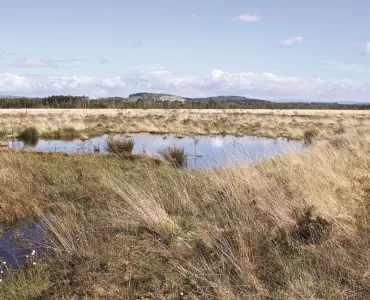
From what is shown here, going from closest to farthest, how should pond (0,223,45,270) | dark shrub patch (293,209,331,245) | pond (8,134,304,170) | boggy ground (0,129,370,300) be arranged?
boggy ground (0,129,370,300) → dark shrub patch (293,209,331,245) → pond (0,223,45,270) → pond (8,134,304,170)

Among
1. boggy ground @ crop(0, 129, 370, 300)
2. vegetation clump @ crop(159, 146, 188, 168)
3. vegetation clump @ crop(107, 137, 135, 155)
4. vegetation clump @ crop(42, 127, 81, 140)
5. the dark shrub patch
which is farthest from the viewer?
vegetation clump @ crop(42, 127, 81, 140)

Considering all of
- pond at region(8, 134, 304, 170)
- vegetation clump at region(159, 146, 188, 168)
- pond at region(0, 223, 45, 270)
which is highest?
vegetation clump at region(159, 146, 188, 168)

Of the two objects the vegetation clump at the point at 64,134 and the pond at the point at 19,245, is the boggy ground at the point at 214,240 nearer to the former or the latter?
the pond at the point at 19,245

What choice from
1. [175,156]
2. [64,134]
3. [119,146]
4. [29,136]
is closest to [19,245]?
[175,156]

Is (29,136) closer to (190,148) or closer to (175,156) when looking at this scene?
(190,148)

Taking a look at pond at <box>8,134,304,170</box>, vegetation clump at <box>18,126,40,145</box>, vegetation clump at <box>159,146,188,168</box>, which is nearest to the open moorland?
vegetation clump at <box>159,146,188,168</box>

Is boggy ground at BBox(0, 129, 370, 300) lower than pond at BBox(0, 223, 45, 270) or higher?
higher

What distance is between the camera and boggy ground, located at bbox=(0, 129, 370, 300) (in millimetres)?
4508

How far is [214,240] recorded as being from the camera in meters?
5.54

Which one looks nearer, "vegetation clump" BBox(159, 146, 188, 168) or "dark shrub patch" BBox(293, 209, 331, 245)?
"dark shrub patch" BBox(293, 209, 331, 245)

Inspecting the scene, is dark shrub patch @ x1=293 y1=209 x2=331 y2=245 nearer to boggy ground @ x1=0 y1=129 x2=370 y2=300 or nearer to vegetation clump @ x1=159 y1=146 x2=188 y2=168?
boggy ground @ x1=0 y1=129 x2=370 y2=300

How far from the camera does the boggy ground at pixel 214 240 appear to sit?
14.8 feet

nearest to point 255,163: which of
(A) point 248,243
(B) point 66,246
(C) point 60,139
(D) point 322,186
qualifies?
(D) point 322,186

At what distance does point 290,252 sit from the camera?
208 inches
